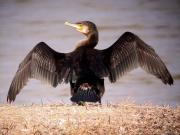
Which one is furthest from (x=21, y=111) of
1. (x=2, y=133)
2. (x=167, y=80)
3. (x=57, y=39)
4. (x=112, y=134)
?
(x=57, y=39)

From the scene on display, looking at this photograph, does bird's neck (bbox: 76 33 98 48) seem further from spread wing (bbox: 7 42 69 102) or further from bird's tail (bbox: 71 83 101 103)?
bird's tail (bbox: 71 83 101 103)

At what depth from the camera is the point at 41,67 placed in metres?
10.3

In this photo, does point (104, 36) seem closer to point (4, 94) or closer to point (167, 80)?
point (4, 94)

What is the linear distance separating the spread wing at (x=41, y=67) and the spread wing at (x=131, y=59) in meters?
0.68

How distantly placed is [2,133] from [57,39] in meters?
8.13

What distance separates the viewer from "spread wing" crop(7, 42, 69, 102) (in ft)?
33.6

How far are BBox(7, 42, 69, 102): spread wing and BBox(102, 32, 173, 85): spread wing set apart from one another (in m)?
0.68

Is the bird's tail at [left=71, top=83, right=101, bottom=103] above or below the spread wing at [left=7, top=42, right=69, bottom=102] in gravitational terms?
below

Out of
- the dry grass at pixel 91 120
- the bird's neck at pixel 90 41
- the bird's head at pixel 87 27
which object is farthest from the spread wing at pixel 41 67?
the dry grass at pixel 91 120

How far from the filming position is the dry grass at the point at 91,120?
27.1ft

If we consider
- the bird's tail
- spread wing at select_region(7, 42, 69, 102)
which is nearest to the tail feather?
the bird's tail

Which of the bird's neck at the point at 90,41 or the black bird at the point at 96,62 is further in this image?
the bird's neck at the point at 90,41

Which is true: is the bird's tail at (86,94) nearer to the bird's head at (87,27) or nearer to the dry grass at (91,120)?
the dry grass at (91,120)

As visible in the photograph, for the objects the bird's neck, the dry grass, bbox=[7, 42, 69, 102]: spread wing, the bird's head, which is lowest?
the dry grass
